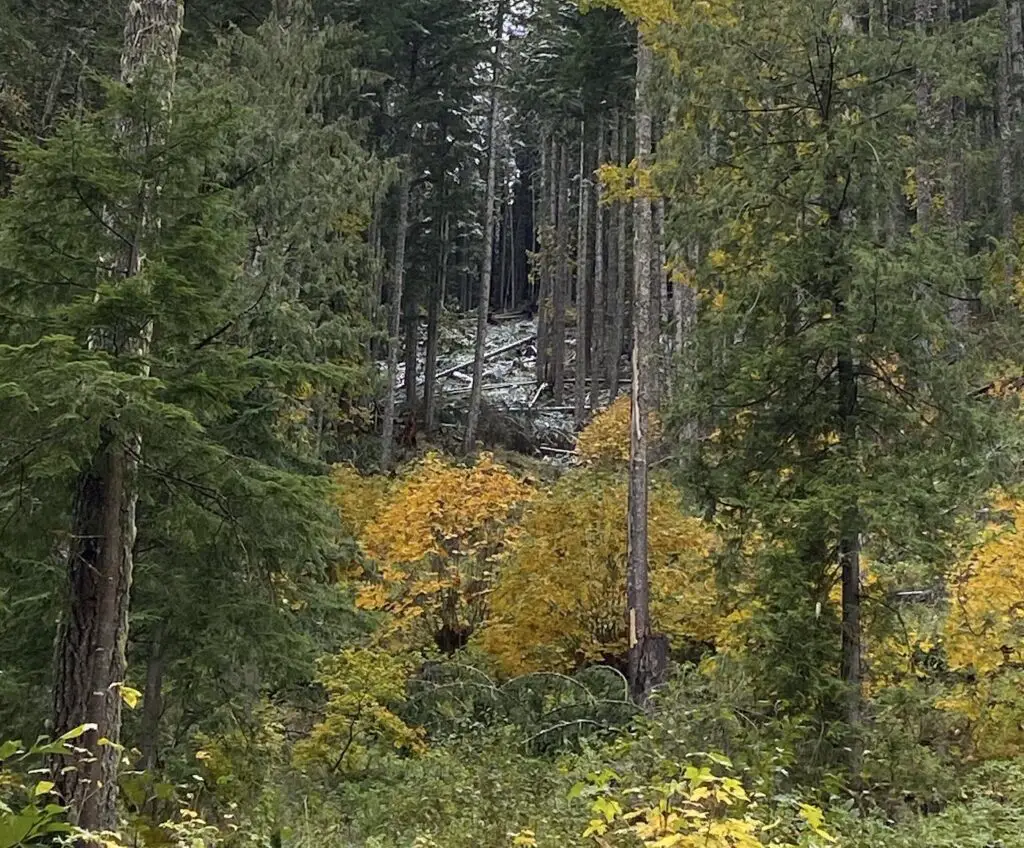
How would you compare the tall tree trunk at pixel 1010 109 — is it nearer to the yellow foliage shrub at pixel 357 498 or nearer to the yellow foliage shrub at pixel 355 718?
the yellow foliage shrub at pixel 357 498

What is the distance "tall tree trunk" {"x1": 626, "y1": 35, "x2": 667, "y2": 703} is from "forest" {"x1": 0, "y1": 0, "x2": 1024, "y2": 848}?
0.04 metres

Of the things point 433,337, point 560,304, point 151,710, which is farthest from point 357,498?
point 560,304

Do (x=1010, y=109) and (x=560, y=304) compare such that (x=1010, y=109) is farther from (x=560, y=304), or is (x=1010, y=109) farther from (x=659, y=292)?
(x=560, y=304)

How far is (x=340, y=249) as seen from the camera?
13266mm

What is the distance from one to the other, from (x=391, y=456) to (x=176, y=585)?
14.5 m

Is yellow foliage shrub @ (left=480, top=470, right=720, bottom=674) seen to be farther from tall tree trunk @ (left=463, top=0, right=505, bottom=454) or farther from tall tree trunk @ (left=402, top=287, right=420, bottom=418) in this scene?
tall tree trunk @ (left=402, top=287, right=420, bottom=418)

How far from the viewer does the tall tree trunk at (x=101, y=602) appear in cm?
474

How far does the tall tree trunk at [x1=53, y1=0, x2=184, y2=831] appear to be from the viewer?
187 inches

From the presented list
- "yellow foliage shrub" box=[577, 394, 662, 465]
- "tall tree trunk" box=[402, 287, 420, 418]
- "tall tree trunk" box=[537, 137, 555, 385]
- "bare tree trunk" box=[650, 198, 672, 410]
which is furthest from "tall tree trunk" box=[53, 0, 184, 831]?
"tall tree trunk" box=[537, 137, 555, 385]

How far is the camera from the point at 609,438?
58.2 feet

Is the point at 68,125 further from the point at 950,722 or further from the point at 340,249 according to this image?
the point at 340,249

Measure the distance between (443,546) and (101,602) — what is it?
748 centimetres

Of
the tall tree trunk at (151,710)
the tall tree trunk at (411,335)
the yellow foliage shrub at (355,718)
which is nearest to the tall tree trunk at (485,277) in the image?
the tall tree trunk at (411,335)

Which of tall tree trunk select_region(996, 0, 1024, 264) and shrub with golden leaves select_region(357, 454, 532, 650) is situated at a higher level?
tall tree trunk select_region(996, 0, 1024, 264)
